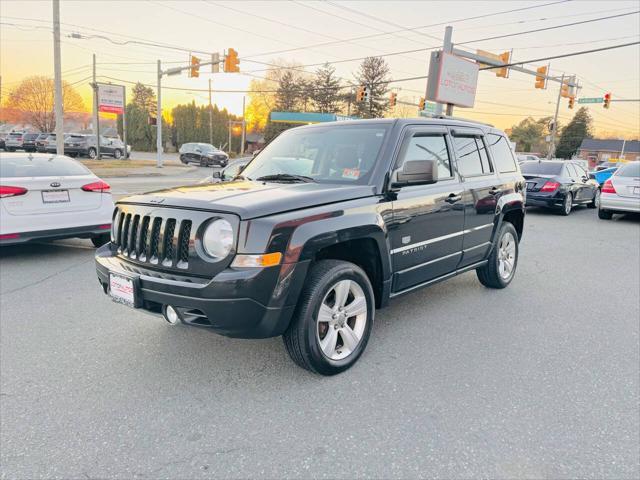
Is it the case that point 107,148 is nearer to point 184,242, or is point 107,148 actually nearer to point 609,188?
point 609,188

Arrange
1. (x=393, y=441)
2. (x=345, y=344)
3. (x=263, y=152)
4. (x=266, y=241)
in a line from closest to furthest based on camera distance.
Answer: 1. (x=393, y=441)
2. (x=266, y=241)
3. (x=345, y=344)
4. (x=263, y=152)

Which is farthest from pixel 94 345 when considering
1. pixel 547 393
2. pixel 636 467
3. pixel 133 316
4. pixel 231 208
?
pixel 636 467

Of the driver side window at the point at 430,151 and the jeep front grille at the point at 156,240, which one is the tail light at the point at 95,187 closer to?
the jeep front grille at the point at 156,240

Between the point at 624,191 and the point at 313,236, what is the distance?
11890mm

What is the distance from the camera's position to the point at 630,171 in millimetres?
11914

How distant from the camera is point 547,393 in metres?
3.14

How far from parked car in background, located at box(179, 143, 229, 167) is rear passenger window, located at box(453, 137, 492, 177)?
3268 centimetres

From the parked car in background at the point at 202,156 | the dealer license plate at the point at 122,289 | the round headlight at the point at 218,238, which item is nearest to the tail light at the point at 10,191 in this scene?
the dealer license plate at the point at 122,289

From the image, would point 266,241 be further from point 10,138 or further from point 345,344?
point 10,138

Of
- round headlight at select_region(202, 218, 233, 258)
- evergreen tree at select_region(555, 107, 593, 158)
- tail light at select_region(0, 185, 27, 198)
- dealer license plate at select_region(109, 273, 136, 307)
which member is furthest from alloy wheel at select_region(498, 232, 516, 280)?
evergreen tree at select_region(555, 107, 593, 158)

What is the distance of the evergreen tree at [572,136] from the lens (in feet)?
299

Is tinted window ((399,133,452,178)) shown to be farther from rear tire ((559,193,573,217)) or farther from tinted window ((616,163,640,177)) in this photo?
rear tire ((559,193,573,217))

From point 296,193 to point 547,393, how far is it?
2.17 m

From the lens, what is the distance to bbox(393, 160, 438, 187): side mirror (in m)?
3.53
